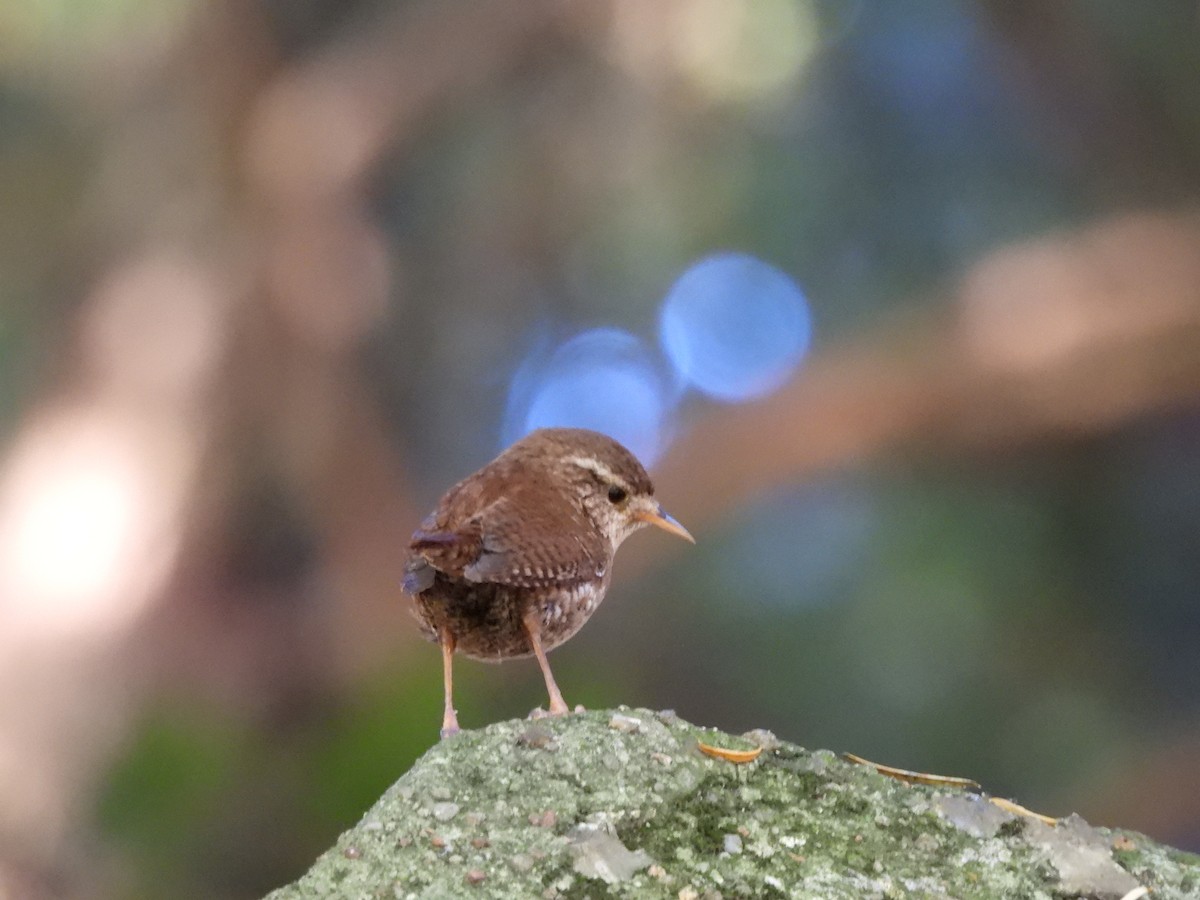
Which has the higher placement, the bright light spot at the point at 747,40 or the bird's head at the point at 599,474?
the bright light spot at the point at 747,40

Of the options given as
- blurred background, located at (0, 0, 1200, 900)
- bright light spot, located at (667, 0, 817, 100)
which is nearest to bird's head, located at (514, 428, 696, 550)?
blurred background, located at (0, 0, 1200, 900)

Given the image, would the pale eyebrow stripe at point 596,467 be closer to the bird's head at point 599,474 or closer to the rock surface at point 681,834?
the bird's head at point 599,474

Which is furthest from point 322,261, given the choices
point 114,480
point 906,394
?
point 906,394

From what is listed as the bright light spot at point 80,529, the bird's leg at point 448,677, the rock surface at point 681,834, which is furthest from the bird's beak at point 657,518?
the bright light spot at point 80,529

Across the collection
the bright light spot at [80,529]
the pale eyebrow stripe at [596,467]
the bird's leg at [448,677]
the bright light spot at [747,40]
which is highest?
the bright light spot at [747,40]

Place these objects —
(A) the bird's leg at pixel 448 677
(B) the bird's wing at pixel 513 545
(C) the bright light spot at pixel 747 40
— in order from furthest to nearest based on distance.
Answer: (C) the bright light spot at pixel 747 40
(A) the bird's leg at pixel 448 677
(B) the bird's wing at pixel 513 545

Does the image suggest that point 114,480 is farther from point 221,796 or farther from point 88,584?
point 221,796

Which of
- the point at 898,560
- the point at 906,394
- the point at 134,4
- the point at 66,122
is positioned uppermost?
the point at 134,4

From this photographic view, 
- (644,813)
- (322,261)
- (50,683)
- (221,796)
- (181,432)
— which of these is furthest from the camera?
(322,261)
